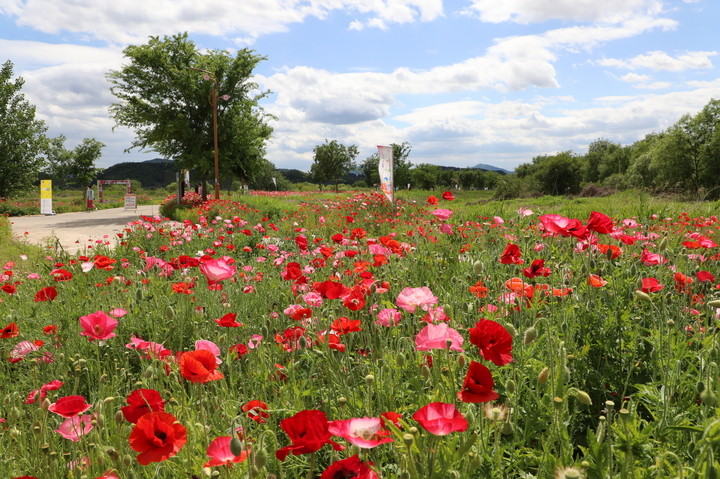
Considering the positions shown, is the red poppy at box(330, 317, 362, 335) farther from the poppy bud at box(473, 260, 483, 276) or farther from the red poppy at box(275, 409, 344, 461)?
the red poppy at box(275, 409, 344, 461)

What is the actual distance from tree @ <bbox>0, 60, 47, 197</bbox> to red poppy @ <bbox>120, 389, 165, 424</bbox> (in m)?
29.2

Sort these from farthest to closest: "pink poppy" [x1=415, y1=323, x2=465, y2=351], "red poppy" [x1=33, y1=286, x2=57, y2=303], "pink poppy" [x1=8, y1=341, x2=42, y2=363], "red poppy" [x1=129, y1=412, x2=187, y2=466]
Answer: "pink poppy" [x1=8, y1=341, x2=42, y2=363]
"red poppy" [x1=33, y1=286, x2=57, y2=303]
"pink poppy" [x1=415, y1=323, x2=465, y2=351]
"red poppy" [x1=129, y1=412, x2=187, y2=466]

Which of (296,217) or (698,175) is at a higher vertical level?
(698,175)

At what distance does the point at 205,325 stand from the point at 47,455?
56.5 inches

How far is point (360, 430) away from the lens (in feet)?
3.44

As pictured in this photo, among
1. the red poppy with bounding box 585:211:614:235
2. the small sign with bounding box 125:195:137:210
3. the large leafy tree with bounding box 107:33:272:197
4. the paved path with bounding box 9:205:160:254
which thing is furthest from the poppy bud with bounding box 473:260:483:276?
the small sign with bounding box 125:195:137:210

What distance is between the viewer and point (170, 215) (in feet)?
62.1

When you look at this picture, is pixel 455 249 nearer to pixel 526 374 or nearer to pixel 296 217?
pixel 526 374

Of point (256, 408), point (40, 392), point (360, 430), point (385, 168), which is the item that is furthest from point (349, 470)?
point (385, 168)

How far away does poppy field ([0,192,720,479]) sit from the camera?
1.12 metres

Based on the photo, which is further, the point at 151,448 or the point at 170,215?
the point at 170,215

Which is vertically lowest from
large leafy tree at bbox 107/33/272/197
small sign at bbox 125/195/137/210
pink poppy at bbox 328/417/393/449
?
pink poppy at bbox 328/417/393/449

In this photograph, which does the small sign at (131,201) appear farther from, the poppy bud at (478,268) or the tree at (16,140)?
the poppy bud at (478,268)

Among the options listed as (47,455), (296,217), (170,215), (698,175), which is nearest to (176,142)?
(170,215)
